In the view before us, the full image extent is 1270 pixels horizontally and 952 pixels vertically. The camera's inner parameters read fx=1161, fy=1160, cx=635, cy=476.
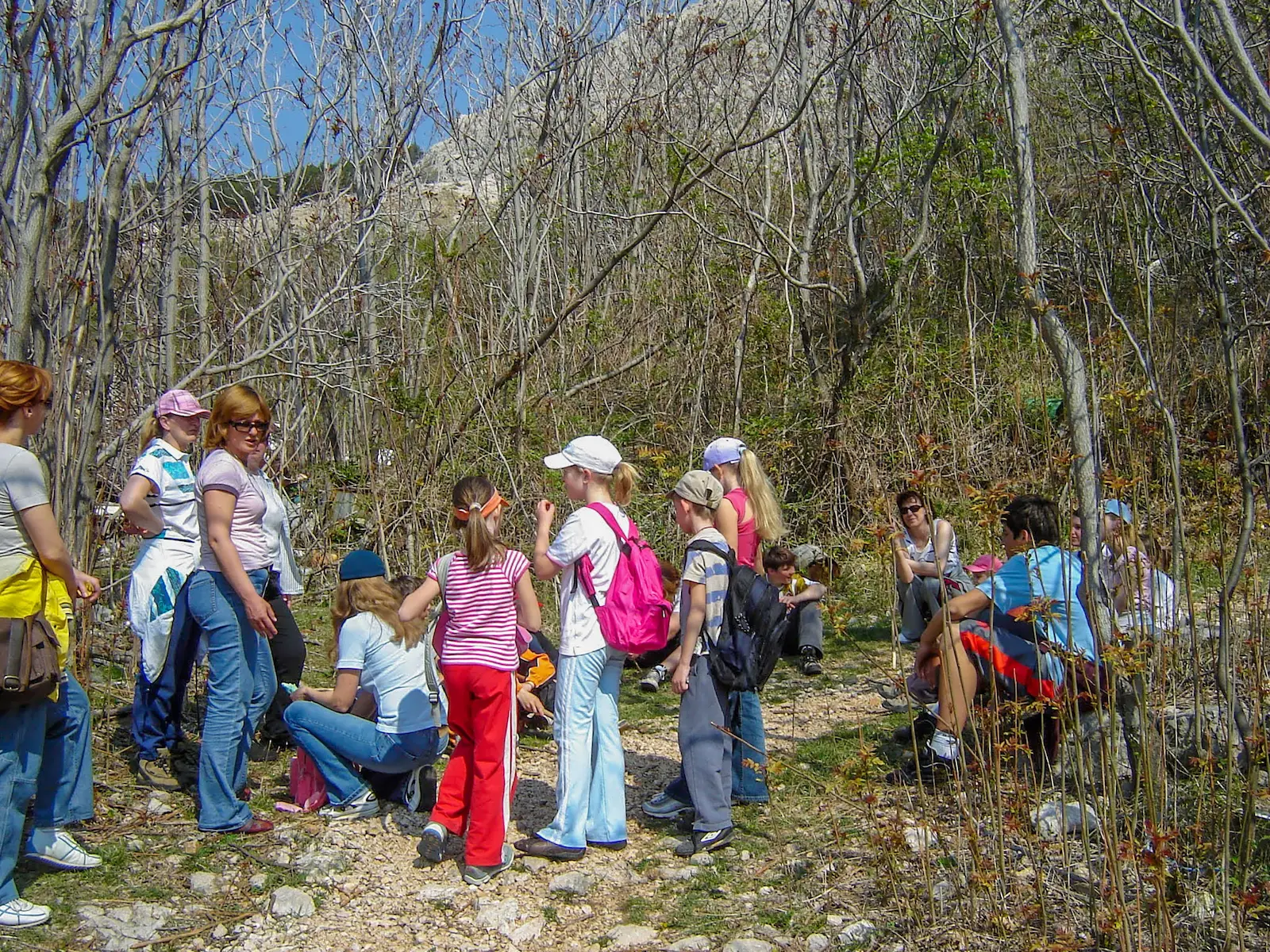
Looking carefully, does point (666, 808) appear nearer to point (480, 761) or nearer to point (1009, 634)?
point (480, 761)

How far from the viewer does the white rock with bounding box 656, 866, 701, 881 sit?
163 inches

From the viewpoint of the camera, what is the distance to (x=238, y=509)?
4582 millimetres

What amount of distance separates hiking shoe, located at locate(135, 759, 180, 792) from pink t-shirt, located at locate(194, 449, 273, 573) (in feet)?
3.09

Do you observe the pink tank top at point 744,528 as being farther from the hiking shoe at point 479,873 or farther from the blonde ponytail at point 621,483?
the hiking shoe at point 479,873

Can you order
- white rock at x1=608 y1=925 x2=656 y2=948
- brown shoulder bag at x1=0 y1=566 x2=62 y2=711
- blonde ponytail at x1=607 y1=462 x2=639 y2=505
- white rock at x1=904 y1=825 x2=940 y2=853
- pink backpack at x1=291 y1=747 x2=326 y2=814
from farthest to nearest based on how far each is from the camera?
1. pink backpack at x1=291 y1=747 x2=326 y2=814
2. blonde ponytail at x1=607 y1=462 x2=639 y2=505
3. white rock at x1=904 y1=825 x2=940 y2=853
4. white rock at x1=608 y1=925 x2=656 y2=948
5. brown shoulder bag at x1=0 y1=566 x2=62 y2=711

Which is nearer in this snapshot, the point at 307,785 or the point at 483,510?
the point at 483,510

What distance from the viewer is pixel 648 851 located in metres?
4.39

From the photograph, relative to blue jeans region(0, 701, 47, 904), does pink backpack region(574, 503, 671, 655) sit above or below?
above

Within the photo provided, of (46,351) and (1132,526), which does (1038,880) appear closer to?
(1132,526)

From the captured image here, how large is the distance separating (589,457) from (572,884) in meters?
1.51

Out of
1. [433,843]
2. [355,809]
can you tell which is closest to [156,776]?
[355,809]

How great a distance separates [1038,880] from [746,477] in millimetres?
2806

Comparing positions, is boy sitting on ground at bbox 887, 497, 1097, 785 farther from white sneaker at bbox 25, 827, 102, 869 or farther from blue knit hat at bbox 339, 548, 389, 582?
white sneaker at bbox 25, 827, 102, 869

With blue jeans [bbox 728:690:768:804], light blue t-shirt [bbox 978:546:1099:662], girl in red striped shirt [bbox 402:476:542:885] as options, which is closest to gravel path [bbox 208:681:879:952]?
girl in red striped shirt [bbox 402:476:542:885]
